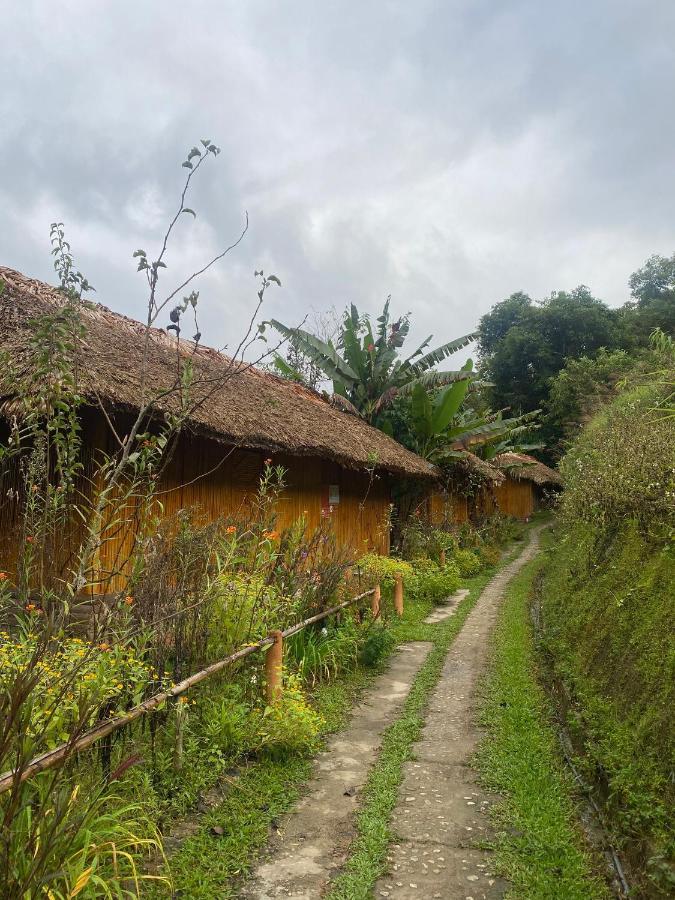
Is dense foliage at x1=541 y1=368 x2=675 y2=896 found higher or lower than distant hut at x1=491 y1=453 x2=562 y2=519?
lower

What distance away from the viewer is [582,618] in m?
6.58

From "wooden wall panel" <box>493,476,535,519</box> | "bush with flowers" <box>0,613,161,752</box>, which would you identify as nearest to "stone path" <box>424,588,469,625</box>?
"bush with flowers" <box>0,613,161,752</box>

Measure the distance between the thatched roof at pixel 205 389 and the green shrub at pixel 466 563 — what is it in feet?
9.13

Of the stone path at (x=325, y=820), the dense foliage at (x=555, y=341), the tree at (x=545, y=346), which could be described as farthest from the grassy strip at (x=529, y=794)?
the tree at (x=545, y=346)

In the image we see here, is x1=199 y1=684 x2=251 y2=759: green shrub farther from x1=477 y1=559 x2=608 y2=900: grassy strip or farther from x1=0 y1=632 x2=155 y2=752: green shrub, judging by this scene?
x1=477 y1=559 x2=608 y2=900: grassy strip

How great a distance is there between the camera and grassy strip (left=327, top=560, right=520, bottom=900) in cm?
285

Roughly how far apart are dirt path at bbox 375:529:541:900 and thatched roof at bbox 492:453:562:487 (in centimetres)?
1540

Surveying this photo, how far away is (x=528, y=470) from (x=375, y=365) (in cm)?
1545

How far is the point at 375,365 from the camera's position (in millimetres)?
13117

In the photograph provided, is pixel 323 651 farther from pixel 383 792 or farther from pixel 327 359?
pixel 327 359

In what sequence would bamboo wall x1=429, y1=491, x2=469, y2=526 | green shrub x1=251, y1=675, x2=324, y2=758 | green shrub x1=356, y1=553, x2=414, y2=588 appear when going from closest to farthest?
1. green shrub x1=251, y1=675, x2=324, y2=758
2. green shrub x1=356, y1=553, x2=414, y2=588
3. bamboo wall x1=429, y1=491, x2=469, y2=526

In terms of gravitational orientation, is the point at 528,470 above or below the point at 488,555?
above

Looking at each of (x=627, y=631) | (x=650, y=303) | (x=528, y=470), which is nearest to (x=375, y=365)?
(x=627, y=631)

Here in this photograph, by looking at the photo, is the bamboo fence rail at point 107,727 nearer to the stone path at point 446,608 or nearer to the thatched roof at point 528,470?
the stone path at point 446,608
